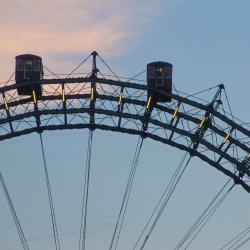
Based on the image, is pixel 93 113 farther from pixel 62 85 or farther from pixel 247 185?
pixel 247 185

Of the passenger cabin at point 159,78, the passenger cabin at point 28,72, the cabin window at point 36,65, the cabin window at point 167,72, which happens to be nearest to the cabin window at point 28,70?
the passenger cabin at point 28,72

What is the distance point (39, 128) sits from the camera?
4609 centimetres

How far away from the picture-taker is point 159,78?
149 feet

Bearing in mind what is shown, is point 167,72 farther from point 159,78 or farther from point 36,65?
point 36,65

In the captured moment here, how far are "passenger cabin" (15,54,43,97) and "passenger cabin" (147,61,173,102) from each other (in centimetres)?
560

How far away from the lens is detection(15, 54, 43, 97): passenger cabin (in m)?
45.1

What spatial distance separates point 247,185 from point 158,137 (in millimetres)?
5245

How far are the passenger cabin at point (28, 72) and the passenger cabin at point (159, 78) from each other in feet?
18.4

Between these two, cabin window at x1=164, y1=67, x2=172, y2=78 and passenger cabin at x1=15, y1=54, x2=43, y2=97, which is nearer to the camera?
passenger cabin at x1=15, y1=54, x2=43, y2=97

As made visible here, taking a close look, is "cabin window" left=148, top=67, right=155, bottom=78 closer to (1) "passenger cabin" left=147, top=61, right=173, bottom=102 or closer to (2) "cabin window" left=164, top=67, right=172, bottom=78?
(1) "passenger cabin" left=147, top=61, right=173, bottom=102

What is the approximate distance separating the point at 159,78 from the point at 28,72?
667cm

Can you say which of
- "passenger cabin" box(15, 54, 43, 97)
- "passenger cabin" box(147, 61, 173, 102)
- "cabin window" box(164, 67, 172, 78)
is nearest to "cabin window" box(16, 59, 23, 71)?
"passenger cabin" box(15, 54, 43, 97)

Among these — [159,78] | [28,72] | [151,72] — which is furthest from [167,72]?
[28,72]

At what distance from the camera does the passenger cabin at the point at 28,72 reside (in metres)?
45.1
